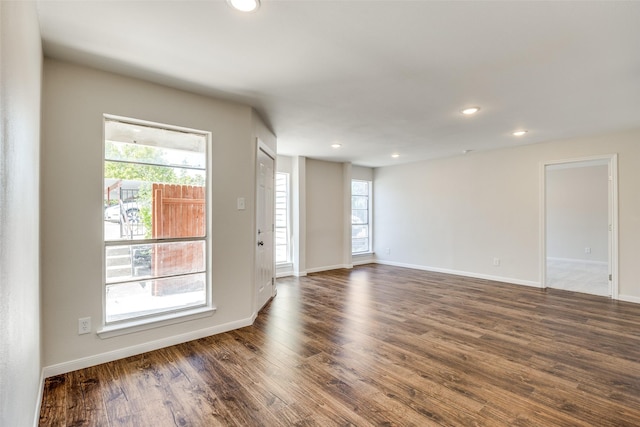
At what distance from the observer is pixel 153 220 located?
2.82 m

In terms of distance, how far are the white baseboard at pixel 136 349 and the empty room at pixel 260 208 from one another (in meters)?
0.02

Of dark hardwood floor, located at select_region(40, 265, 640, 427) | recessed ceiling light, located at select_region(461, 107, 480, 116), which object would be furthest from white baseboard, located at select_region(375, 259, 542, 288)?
recessed ceiling light, located at select_region(461, 107, 480, 116)

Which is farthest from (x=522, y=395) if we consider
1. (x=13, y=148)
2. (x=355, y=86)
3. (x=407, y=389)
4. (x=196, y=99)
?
(x=196, y=99)

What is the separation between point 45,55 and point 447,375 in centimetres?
376

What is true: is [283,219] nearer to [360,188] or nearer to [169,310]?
[360,188]

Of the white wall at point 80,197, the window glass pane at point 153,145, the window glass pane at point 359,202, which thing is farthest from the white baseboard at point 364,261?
the window glass pane at point 153,145

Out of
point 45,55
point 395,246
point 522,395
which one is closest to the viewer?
point 522,395

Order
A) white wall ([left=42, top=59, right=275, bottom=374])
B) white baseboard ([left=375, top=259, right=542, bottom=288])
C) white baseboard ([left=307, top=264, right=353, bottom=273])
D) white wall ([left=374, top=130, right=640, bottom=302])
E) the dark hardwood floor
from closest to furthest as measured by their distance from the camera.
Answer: the dark hardwood floor, white wall ([left=42, top=59, right=275, bottom=374]), white wall ([left=374, top=130, right=640, bottom=302]), white baseboard ([left=375, top=259, right=542, bottom=288]), white baseboard ([left=307, top=264, right=353, bottom=273])

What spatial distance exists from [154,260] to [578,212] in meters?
8.99

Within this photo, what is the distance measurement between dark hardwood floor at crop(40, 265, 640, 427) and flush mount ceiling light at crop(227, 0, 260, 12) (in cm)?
236

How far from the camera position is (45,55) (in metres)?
2.21

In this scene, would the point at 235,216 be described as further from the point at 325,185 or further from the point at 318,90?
the point at 325,185

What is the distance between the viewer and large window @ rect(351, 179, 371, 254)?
24.3 feet

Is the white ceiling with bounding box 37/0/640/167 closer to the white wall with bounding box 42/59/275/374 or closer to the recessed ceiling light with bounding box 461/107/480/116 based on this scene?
the recessed ceiling light with bounding box 461/107/480/116
